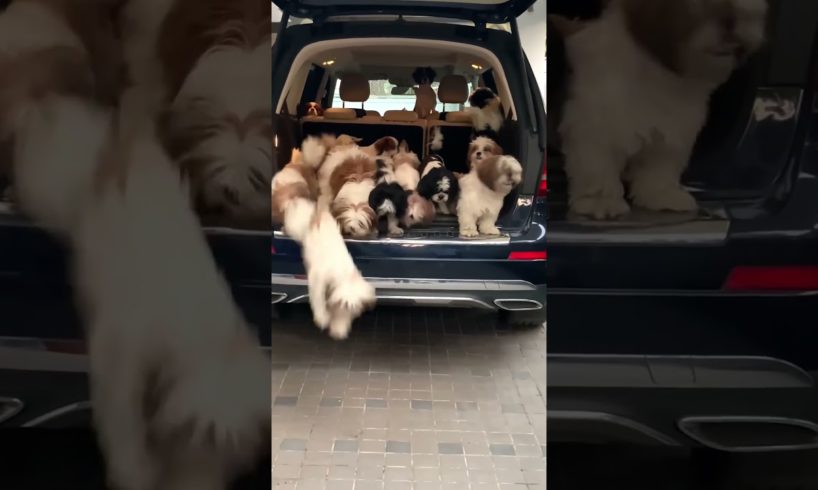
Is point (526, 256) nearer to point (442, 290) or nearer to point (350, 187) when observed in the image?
point (442, 290)

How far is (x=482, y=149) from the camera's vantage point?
3.42 meters

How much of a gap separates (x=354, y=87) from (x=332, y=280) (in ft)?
5.35

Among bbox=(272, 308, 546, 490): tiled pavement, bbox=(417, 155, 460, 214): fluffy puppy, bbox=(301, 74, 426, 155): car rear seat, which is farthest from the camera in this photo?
bbox=(301, 74, 426, 155): car rear seat

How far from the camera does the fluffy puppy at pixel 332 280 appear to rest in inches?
103

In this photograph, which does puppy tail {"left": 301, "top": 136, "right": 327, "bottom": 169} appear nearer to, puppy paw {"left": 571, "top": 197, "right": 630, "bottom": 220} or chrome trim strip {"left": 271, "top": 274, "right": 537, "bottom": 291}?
chrome trim strip {"left": 271, "top": 274, "right": 537, "bottom": 291}

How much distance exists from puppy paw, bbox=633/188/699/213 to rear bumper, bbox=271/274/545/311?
1762 millimetres

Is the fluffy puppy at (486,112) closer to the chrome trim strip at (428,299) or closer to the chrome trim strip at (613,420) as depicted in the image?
the chrome trim strip at (428,299)

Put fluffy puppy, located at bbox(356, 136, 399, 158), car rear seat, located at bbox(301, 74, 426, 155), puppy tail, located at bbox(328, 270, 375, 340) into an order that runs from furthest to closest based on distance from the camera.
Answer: car rear seat, located at bbox(301, 74, 426, 155) < fluffy puppy, located at bbox(356, 136, 399, 158) < puppy tail, located at bbox(328, 270, 375, 340)

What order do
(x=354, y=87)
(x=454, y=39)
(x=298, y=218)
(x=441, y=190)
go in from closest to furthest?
(x=298, y=218) → (x=441, y=190) → (x=454, y=39) → (x=354, y=87)

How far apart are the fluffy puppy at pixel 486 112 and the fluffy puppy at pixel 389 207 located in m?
0.80

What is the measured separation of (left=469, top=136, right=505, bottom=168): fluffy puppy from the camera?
3363 millimetres

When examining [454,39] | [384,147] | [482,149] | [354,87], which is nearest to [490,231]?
[482,149]

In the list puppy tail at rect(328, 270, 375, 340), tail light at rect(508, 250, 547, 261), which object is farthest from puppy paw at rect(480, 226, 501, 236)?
puppy tail at rect(328, 270, 375, 340)

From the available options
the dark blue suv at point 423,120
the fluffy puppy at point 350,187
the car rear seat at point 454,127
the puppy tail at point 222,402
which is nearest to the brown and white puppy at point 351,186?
the fluffy puppy at point 350,187
